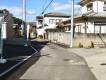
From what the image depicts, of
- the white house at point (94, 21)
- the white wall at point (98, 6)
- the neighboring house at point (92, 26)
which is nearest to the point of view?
the neighboring house at point (92, 26)

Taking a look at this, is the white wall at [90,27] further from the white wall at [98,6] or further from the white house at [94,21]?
the white wall at [98,6]

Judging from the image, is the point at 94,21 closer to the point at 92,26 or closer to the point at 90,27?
the point at 92,26

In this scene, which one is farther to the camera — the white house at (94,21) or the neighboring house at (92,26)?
the white house at (94,21)

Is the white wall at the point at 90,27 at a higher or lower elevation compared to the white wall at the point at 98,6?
lower

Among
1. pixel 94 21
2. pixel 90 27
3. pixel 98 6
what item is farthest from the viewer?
pixel 98 6

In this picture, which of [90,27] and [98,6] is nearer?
[90,27]

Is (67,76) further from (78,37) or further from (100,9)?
(100,9)

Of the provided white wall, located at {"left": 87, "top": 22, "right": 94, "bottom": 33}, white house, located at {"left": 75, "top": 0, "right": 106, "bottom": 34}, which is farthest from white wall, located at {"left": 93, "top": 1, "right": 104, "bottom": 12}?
white wall, located at {"left": 87, "top": 22, "right": 94, "bottom": 33}

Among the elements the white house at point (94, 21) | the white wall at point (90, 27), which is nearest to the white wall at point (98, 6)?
the white house at point (94, 21)

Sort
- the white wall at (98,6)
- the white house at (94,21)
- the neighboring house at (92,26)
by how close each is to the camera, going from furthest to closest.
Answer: the white wall at (98,6) < the white house at (94,21) < the neighboring house at (92,26)

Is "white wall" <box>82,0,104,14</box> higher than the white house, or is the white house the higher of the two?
"white wall" <box>82,0,104,14</box>

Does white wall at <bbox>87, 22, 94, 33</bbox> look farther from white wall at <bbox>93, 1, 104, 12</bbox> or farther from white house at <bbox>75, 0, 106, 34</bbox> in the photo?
white wall at <bbox>93, 1, 104, 12</bbox>

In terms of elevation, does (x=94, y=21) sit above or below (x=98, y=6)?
below

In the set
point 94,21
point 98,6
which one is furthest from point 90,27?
point 98,6
